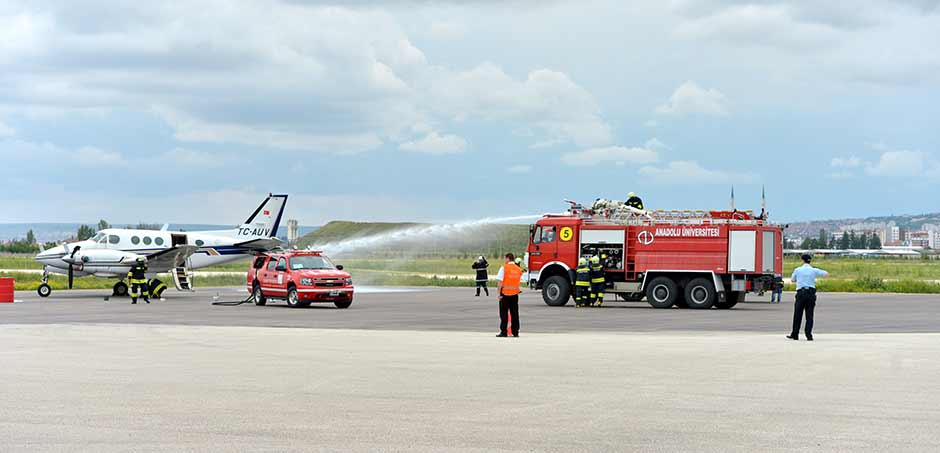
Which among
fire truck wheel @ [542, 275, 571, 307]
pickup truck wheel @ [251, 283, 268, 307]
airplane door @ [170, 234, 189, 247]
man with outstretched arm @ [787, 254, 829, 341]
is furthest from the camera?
airplane door @ [170, 234, 189, 247]

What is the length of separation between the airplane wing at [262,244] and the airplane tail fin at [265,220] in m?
1.92

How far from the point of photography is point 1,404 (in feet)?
36.7

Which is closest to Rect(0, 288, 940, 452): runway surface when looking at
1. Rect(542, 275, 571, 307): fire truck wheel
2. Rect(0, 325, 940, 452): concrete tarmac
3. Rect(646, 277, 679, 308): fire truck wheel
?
Rect(0, 325, 940, 452): concrete tarmac

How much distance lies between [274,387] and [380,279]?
5252cm

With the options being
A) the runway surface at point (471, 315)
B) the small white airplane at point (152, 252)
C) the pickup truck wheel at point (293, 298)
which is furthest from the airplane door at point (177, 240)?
the pickup truck wheel at point (293, 298)

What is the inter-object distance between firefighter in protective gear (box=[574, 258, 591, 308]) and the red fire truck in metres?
0.97

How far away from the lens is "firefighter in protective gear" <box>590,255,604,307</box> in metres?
33.8

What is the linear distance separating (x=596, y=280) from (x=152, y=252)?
1880 cm

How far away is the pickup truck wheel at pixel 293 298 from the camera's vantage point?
32.6 metres

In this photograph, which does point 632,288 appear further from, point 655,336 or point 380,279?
point 380,279

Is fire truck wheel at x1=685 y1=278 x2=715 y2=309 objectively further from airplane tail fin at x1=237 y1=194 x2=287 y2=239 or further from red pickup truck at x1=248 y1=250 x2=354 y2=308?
airplane tail fin at x1=237 y1=194 x2=287 y2=239

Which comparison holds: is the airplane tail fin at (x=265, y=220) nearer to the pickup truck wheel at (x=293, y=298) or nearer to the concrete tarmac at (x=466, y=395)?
the pickup truck wheel at (x=293, y=298)

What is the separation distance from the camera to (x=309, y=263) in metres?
33.4

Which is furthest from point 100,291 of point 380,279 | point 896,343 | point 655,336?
point 896,343
